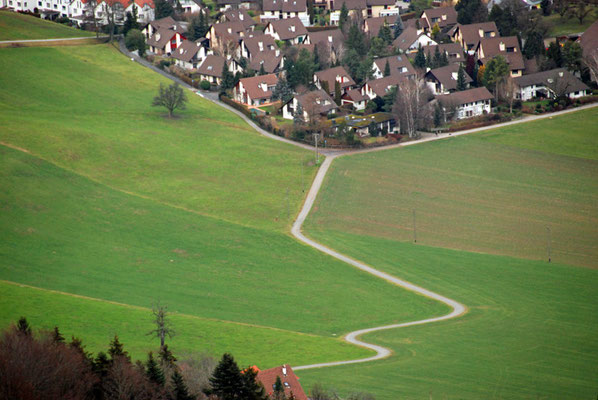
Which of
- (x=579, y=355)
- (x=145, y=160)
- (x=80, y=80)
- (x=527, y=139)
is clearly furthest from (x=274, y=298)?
(x=80, y=80)

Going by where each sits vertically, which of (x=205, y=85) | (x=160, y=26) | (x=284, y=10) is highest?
(x=284, y=10)

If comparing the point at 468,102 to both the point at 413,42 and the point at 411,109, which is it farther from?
the point at 413,42

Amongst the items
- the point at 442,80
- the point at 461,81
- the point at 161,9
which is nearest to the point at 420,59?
the point at 442,80

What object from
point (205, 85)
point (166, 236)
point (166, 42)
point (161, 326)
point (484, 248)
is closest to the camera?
point (161, 326)

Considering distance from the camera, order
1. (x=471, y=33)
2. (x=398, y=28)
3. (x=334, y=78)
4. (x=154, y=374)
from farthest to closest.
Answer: (x=398, y=28), (x=471, y=33), (x=334, y=78), (x=154, y=374)

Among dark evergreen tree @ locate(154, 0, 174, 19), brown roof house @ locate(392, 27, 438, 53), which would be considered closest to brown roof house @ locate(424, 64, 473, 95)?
brown roof house @ locate(392, 27, 438, 53)

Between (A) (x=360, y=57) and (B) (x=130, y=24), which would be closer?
(A) (x=360, y=57)
